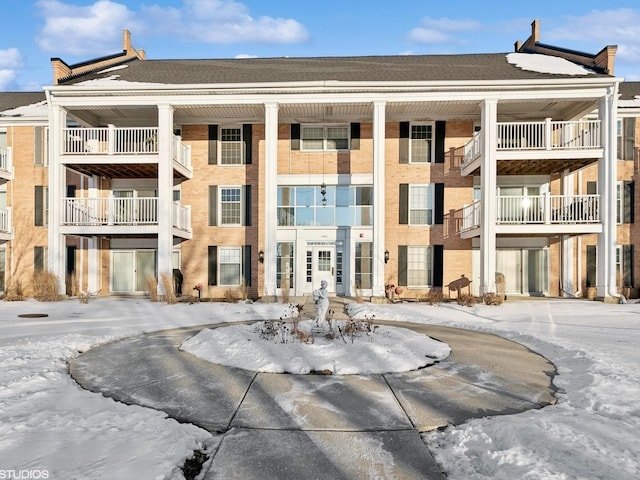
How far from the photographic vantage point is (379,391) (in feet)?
17.9

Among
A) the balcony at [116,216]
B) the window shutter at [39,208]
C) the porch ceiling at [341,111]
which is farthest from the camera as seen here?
the window shutter at [39,208]

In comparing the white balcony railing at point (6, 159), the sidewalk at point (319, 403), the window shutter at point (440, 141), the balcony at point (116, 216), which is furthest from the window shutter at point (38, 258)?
the window shutter at point (440, 141)

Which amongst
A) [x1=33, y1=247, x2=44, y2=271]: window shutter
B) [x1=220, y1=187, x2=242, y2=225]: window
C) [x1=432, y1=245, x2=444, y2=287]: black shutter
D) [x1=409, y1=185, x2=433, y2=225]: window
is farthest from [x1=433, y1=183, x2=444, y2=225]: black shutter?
[x1=33, y1=247, x2=44, y2=271]: window shutter

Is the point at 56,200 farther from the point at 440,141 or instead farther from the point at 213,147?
the point at 440,141

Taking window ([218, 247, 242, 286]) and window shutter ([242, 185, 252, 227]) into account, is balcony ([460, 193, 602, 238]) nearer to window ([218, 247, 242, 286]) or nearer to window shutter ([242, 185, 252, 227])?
window shutter ([242, 185, 252, 227])

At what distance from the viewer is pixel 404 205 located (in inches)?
765

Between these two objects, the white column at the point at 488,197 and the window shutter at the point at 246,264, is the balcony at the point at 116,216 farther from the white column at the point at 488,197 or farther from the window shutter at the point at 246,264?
the white column at the point at 488,197

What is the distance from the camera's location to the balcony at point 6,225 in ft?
64.7

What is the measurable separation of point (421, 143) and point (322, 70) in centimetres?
583

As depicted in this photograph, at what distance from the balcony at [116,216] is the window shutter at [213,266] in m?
1.40

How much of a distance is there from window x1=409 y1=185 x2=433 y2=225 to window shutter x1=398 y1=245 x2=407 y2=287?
1308 mm

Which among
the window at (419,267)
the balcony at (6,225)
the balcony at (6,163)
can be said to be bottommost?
the window at (419,267)

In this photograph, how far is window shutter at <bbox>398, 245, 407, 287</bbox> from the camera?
1919 cm

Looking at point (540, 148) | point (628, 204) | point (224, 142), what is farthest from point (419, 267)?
point (224, 142)
